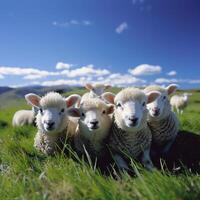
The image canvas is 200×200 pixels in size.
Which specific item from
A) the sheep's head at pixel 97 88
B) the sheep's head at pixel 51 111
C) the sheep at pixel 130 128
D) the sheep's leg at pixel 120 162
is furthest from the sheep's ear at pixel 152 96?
the sheep's head at pixel 97 88

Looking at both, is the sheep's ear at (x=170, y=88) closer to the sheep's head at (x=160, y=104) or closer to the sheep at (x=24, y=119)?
the sheep's head at (x=160, y=104)

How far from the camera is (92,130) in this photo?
5.16m

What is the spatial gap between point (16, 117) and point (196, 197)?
12026 mm

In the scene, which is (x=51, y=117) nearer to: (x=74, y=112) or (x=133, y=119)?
(x=74, y=112)

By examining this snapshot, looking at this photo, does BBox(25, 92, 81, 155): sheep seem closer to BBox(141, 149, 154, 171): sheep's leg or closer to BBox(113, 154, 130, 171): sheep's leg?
BBox(113, 154, 130, 171): sheep's leg

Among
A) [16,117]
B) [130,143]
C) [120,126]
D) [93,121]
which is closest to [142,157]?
[130,143]

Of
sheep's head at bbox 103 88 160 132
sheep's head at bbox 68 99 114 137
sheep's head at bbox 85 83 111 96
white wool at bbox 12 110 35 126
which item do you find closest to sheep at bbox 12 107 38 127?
white wool at bbox 12 110 35 126

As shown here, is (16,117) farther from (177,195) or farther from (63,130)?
(177,195)

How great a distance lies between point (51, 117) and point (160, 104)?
2.03m

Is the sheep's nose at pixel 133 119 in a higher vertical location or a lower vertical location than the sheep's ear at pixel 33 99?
lower

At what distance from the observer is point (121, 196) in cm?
245

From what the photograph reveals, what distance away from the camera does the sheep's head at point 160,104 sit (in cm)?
596

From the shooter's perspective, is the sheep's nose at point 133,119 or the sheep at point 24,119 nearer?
the sheep's nose at point 133,119

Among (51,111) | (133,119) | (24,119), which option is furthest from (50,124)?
(24,119)
